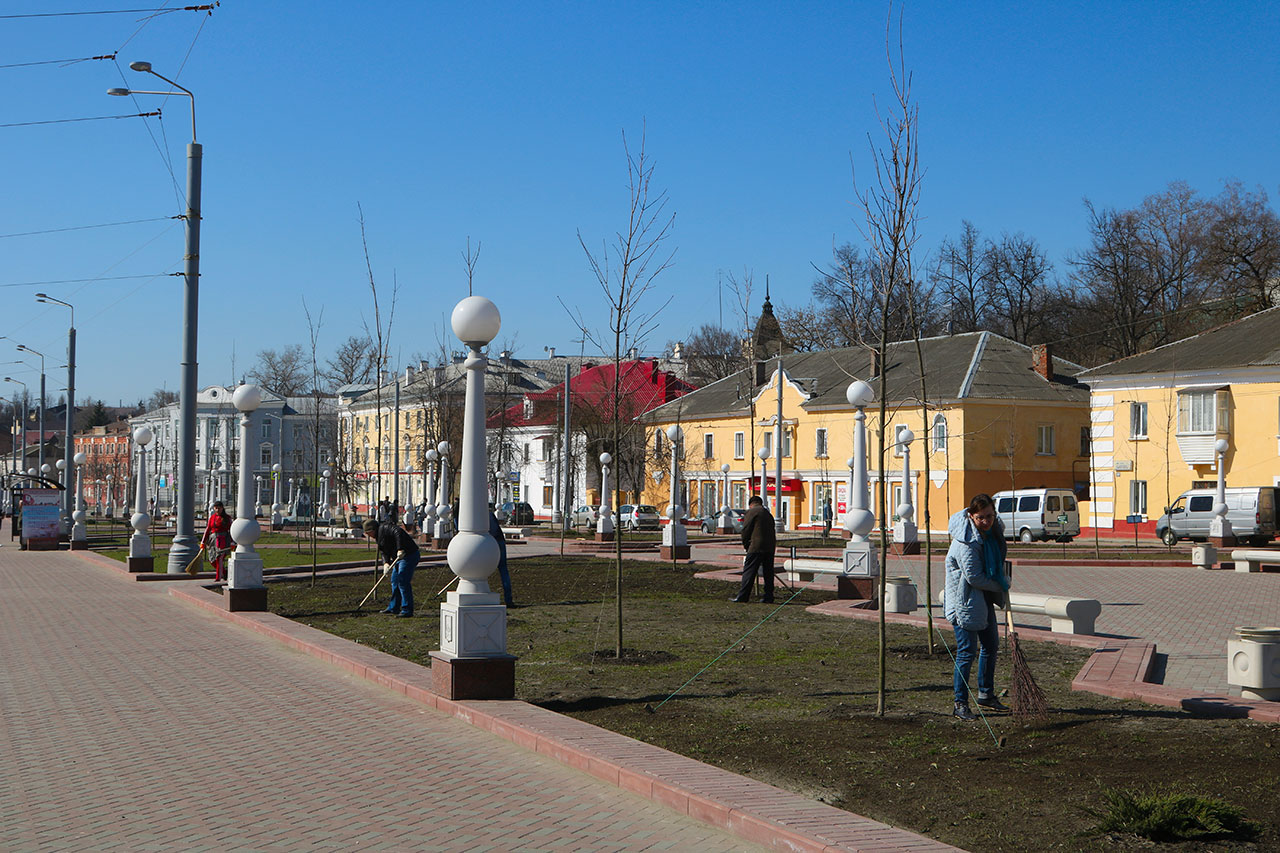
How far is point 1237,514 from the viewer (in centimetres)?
3669

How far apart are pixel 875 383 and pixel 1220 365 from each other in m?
15.5

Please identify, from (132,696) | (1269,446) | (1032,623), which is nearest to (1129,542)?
(1269,446)

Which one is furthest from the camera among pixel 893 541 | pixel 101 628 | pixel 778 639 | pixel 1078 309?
pixel 1078 309

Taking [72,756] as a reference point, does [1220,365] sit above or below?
above

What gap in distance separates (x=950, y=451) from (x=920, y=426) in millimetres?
4874

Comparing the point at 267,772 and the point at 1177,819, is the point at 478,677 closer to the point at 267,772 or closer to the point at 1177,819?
the point at 267,772

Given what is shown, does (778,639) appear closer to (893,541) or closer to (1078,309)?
(893,541)

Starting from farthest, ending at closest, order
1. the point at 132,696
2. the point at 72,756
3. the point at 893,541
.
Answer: the point at 893,541, the point at 132,696, the point at 72,756

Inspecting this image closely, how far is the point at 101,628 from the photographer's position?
15.3 m

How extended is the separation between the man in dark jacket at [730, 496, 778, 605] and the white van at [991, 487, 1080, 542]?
88.7ft

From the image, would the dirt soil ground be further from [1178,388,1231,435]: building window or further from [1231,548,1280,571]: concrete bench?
[1178,388,1231,435]: building window

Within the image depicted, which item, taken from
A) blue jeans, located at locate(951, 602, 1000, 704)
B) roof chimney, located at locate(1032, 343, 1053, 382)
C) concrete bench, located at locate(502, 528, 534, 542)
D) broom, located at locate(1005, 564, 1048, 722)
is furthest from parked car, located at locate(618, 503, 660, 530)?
broom, located at locate(1005, 564, 1048, 722)

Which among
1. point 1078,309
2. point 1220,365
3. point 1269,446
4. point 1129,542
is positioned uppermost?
point 1078,309

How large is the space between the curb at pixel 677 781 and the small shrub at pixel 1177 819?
37.2 inches
